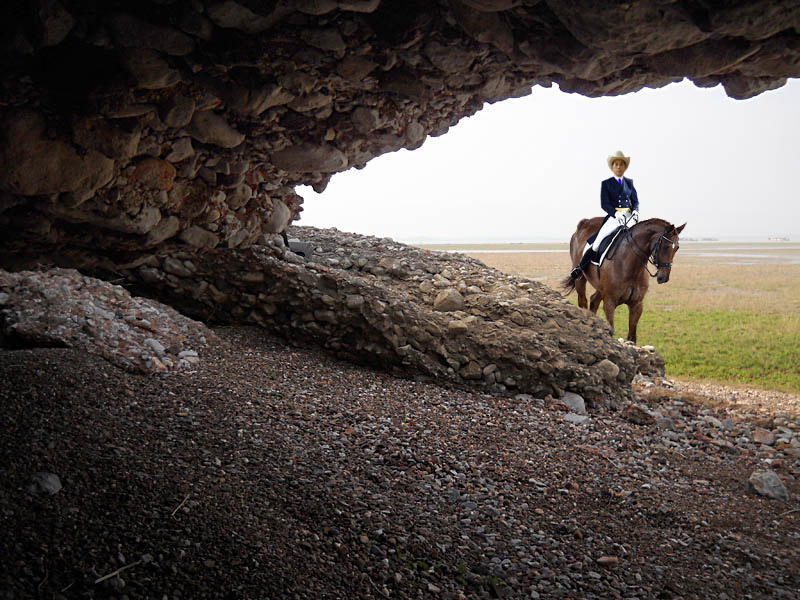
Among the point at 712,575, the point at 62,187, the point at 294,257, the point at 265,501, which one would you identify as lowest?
the point at 712,575

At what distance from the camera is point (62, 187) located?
121 inches

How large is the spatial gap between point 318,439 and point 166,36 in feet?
8.77

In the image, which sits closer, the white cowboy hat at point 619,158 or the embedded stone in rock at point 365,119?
the embedded stone in rock at point 365,119

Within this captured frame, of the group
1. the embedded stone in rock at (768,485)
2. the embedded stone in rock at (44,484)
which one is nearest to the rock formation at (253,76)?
the embedded stone in rock at (44,484)

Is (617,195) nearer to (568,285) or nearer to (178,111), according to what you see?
(568,285)

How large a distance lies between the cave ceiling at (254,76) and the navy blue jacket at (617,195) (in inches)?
166

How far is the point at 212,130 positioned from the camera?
10.8 ft

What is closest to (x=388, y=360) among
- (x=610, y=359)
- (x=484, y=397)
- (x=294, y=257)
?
(x=484, y=397)

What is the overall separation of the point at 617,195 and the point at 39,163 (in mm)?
6868

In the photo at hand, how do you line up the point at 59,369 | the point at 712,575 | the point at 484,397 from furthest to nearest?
the point at 484,397, the point at 59,369, the point at 712,575

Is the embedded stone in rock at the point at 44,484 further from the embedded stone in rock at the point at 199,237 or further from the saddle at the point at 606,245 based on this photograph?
the saddle at the point at 606,245

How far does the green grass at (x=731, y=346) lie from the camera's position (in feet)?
25.2

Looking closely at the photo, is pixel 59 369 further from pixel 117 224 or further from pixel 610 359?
pixel 610 359

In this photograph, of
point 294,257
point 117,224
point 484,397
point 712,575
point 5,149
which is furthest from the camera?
point 294,257
